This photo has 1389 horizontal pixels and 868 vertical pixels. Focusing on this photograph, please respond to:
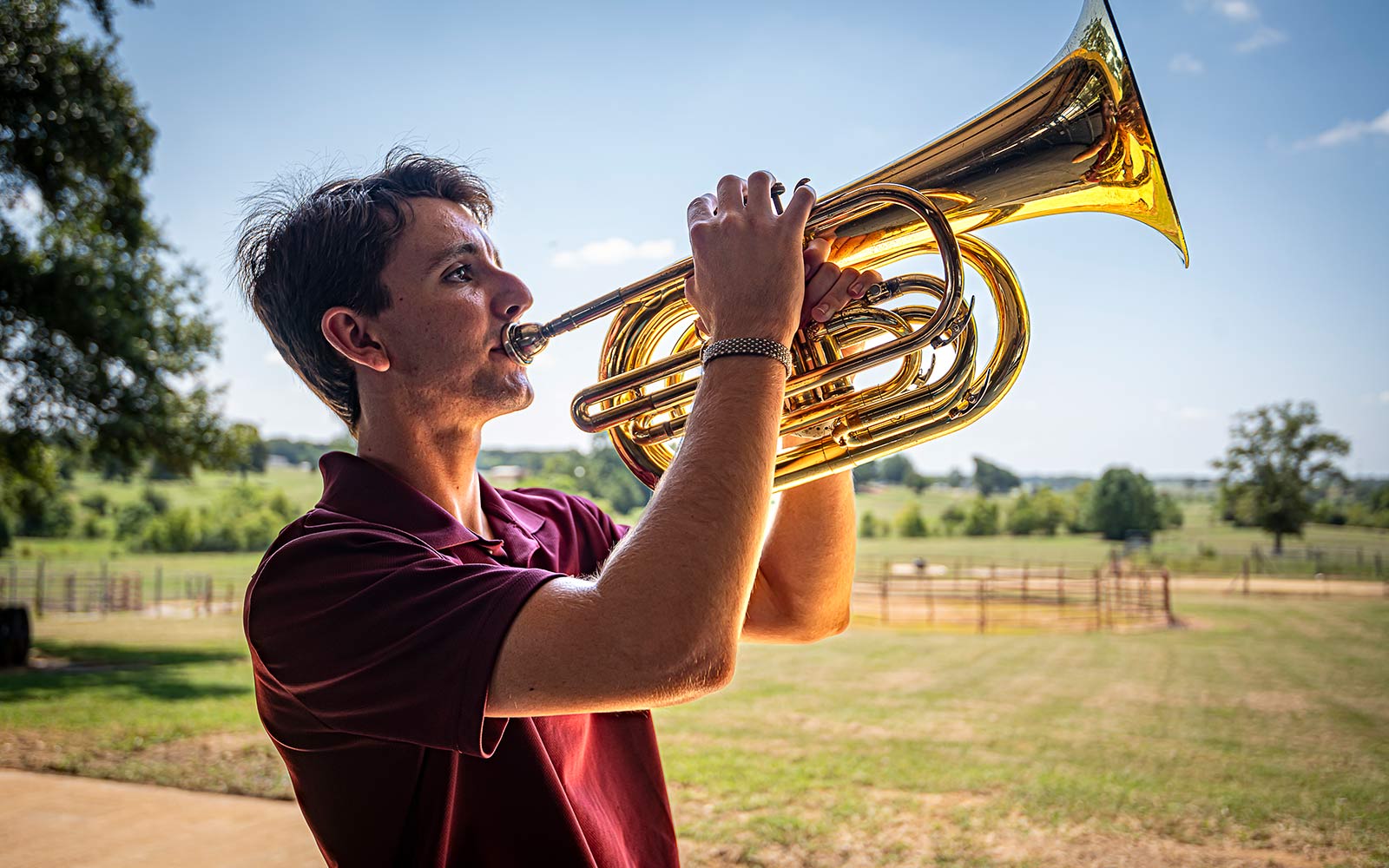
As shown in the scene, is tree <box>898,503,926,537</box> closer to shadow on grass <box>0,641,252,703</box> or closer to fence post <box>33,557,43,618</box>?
shadow on grass <box>0,641,252,703</box>

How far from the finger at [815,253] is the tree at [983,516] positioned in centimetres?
1257

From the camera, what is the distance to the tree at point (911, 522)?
42.3ft

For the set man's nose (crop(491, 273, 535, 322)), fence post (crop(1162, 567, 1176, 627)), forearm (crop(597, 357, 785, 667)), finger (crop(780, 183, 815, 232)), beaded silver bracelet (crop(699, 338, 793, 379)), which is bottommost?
fence post (crop(1162, 567, 1176, 627))

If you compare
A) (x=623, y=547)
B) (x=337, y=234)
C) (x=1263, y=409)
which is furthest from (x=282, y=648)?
(x=1263, y=409)

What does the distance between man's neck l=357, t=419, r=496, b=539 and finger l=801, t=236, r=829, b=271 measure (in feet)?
1.75

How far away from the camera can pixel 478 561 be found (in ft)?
4.04

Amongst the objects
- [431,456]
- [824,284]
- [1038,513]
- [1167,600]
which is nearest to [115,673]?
[431,456]

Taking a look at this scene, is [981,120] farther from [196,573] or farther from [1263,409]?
[196,573]

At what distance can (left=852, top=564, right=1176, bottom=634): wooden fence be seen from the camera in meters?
18.2

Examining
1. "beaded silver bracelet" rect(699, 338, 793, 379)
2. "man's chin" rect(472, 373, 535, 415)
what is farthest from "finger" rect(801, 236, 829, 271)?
"man's chin" rect(472, 373, 535, 415)

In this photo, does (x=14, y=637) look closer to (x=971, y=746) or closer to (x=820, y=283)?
(x=971, y=746)

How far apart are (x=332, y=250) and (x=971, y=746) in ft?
24.9

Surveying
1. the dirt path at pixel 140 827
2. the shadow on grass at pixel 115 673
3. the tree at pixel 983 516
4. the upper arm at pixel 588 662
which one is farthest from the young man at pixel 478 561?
the tree at pixel 983 516

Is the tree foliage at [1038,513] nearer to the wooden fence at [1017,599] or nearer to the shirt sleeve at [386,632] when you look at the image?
the wooden fence at [1017,599]
